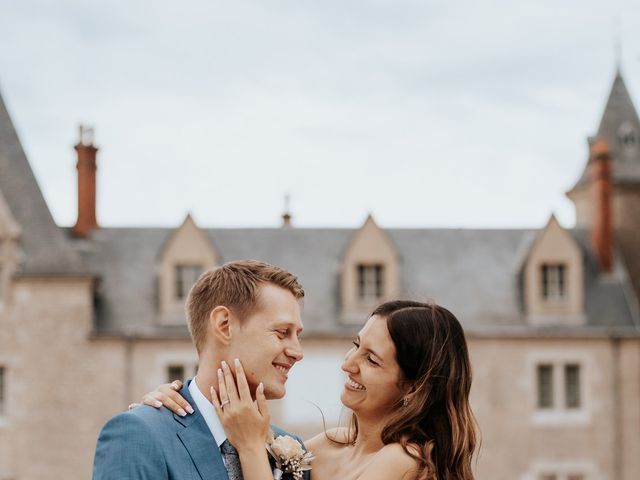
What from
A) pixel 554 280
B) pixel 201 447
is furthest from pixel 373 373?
pixel 554 280

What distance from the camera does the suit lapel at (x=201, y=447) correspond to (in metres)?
4.10

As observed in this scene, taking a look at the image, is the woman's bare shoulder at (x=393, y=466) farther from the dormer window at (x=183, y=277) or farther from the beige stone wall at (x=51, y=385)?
the dormer window at (x=183, y=277)

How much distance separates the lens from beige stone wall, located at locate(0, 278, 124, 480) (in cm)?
2439

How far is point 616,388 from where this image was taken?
83.0 feet

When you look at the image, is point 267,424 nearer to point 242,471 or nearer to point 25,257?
point 242,471

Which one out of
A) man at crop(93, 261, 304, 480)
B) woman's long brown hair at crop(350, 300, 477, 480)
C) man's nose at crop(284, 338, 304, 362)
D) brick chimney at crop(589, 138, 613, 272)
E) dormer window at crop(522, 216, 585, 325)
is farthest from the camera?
brick chimney at crop(589, 138, 613, 272)

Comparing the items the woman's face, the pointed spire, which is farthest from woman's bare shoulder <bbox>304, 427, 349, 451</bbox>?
the pointed spire

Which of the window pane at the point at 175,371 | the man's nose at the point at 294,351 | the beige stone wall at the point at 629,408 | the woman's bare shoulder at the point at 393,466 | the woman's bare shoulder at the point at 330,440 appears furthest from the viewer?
the beige stone wall at the point at 629,408

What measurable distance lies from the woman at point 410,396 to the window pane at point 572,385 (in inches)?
847

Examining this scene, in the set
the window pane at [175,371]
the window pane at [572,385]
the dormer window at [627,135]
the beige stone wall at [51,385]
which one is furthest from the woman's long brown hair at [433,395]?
the dormer window at [627,135]

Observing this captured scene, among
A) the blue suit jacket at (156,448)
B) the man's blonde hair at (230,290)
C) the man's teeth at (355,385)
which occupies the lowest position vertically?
the blue suit jacket at (156,448)

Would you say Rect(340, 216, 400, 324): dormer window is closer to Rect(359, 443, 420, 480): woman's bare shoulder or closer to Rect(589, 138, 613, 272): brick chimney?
Rect(589, 138, 613, 272): brick chimney

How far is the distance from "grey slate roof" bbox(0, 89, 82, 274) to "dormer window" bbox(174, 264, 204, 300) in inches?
97.9

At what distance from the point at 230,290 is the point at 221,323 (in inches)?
5.8
